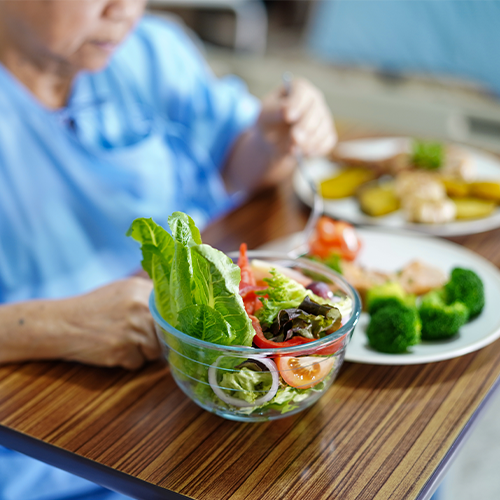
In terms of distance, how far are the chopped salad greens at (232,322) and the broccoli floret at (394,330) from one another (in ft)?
0.40

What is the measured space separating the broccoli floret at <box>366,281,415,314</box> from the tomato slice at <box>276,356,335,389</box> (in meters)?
0.23

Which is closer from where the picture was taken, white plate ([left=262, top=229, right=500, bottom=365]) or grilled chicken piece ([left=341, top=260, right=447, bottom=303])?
white plate ([left=262, top=229, right=500, bottom=365])

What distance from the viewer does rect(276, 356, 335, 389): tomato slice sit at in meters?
0.66

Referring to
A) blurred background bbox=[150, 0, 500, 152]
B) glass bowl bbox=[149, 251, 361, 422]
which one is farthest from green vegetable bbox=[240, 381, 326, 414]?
blurred background bbox=[150, 0, 500, 152]

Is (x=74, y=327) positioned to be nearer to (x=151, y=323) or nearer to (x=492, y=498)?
(x=151, y=323)

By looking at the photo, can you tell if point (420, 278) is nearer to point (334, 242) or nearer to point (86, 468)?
point (334, 242)

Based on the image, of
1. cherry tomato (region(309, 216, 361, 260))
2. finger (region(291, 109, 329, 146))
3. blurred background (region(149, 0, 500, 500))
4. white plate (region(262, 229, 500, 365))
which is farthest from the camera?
blurred background (region(149, 0, 500, 500))

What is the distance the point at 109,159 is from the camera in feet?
4.48

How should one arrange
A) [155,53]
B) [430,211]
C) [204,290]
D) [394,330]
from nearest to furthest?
[204,290], [394,330], [430,211], [155,53]

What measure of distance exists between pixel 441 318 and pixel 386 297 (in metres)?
0.09

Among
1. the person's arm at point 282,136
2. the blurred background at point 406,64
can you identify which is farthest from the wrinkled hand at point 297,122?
the blurred background at point 406,64

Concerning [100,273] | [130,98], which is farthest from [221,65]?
[100,273]

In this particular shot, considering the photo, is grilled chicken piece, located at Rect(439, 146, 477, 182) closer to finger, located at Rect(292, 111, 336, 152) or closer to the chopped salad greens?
finger, located at Rect(292, 111, 336, 152)

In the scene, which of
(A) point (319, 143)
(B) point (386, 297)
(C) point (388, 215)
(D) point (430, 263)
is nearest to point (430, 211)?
(C) point (388, 215)
